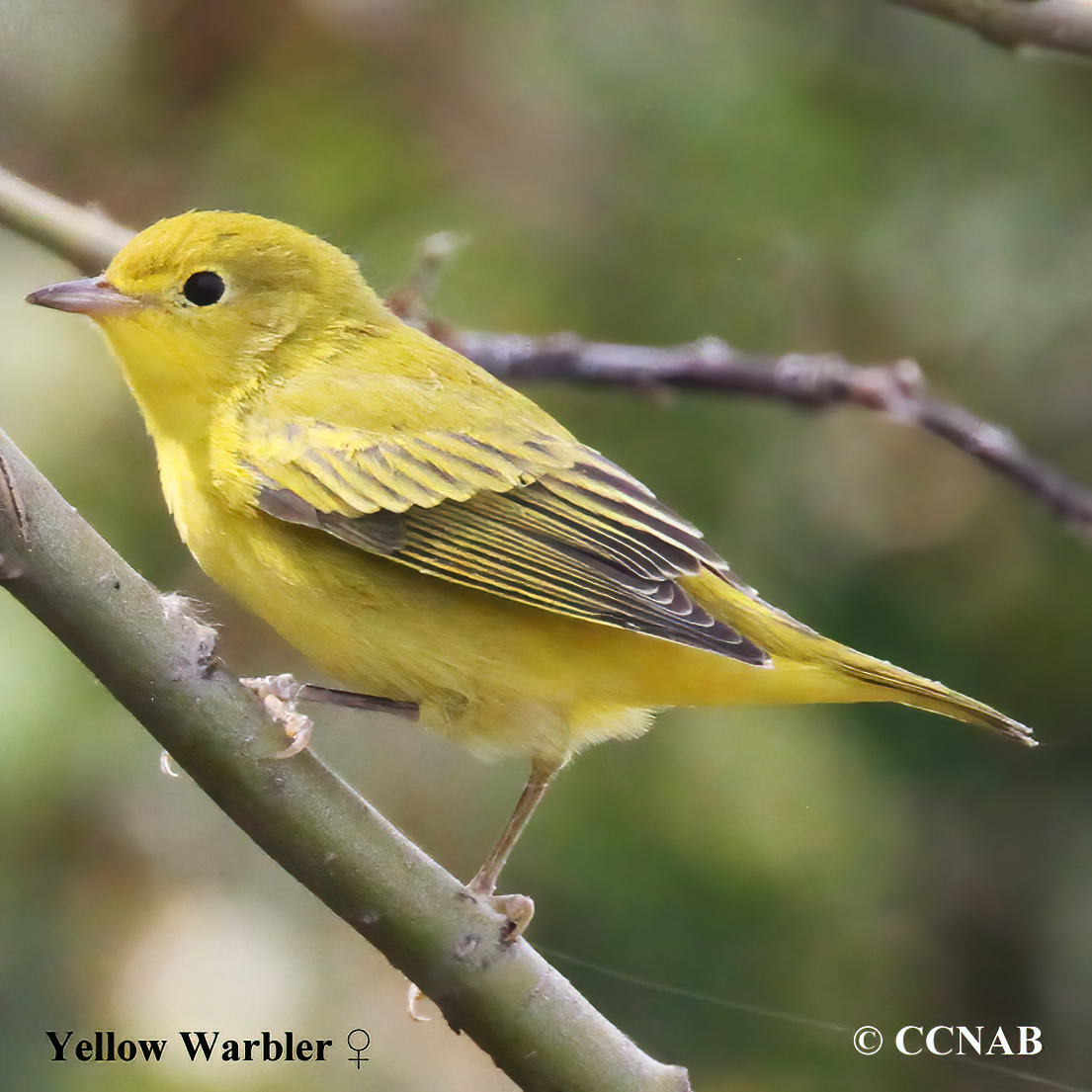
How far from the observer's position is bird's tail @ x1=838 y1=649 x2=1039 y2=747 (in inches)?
66.8

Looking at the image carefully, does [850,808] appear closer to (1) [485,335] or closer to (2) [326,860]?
(1) [485,335]

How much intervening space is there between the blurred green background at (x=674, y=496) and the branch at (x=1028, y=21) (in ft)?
3.18

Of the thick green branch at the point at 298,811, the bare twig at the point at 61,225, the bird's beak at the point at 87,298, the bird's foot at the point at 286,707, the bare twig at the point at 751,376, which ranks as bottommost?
the thick green branch at the point at 298,811

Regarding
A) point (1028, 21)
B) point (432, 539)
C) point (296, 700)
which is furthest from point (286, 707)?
point (1028, 21)

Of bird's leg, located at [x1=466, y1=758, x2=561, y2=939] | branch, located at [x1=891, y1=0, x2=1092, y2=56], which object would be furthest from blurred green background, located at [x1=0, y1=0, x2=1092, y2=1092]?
branch, located at [x1=891, y1=0, x2=1092, y2=56]

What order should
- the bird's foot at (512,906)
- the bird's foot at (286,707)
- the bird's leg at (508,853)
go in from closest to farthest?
1. the bird's foot at (286,707)
2. the bird's foot at (512,906)
3. the bird's leg at (508,853)

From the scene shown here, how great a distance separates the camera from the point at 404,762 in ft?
8.52

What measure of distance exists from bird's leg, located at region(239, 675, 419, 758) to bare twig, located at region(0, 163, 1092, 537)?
0.72m

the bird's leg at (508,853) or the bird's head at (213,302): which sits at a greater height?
the bird's head at (213,302)

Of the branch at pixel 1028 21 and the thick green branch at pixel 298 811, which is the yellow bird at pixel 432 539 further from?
the branch at pixel 1028 21

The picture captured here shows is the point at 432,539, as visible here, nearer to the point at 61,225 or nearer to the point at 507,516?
the point at 507,516

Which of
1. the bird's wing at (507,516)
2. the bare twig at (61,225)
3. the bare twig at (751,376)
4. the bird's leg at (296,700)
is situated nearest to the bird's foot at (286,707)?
the bird's leg at (296,700)

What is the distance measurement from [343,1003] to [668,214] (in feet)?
6.28

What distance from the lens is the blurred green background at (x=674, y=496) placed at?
8.09 feet
